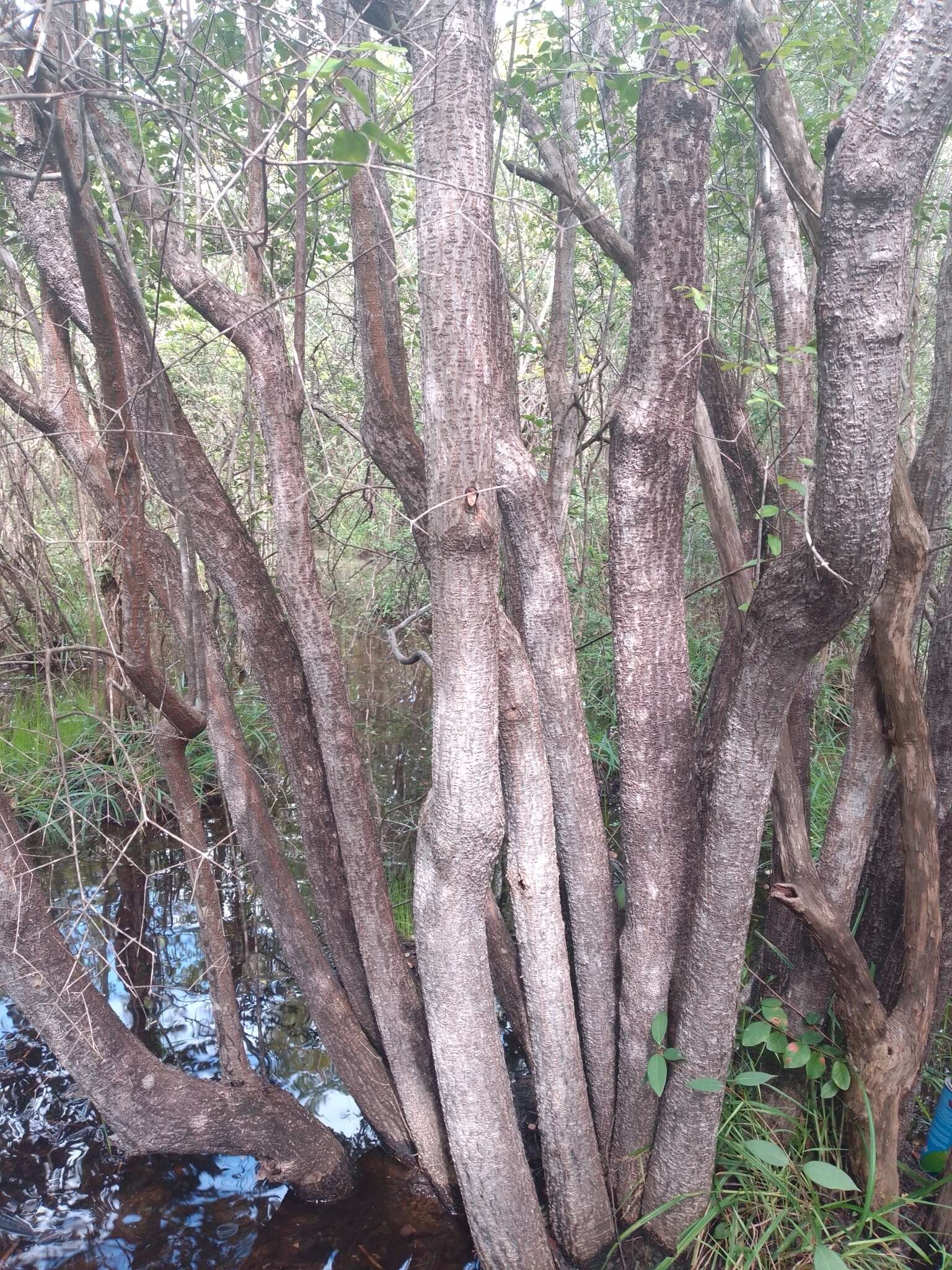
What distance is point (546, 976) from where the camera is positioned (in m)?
2.31

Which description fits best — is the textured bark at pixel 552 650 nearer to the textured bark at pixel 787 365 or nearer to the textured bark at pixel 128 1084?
the textured bark at pixel 787 365

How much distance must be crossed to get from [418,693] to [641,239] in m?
4.88

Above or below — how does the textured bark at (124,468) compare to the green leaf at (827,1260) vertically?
above

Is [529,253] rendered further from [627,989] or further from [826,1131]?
[826,1131]

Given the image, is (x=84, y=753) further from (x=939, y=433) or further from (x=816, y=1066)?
(x=939, y=433)

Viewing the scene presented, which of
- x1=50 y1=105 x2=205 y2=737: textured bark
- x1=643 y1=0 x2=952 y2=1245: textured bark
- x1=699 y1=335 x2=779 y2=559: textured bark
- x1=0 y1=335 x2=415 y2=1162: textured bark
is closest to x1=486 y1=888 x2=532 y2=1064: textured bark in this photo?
x1=0 y1=335 x2=415 y2=1162: textured bark

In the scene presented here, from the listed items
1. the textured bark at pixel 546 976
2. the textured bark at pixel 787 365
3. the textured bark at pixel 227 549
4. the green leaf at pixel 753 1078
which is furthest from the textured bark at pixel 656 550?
the textured bark at pixel 227 549

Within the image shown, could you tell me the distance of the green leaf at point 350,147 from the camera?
115 centimetres

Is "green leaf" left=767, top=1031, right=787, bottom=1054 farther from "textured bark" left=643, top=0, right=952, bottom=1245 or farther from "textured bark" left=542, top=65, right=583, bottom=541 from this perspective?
"textured bark" left=542, top=65, right=583, bottom=541

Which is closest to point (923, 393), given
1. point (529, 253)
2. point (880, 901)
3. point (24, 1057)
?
point (529, 253)

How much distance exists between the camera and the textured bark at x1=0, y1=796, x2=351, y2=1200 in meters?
2.15

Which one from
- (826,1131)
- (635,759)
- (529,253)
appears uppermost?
(529,253)

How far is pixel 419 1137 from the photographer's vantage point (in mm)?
2604

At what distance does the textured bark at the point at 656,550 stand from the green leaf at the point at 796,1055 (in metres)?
0.38
